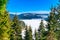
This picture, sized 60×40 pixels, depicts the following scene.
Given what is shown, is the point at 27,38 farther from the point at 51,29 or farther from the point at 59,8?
the point at 51,29

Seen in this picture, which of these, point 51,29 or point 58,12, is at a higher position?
point 58,12

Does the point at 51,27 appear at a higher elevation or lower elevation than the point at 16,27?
lower

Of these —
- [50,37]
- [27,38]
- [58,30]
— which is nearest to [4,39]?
[50,37]

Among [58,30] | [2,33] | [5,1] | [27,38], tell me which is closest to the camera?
[5,1]

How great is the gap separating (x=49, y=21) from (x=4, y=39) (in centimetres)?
1271

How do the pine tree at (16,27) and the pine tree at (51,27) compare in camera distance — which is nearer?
the pine tree at (51,27)

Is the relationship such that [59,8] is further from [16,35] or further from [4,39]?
[4,39]

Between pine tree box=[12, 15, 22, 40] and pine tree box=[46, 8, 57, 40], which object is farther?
pine tree box=[12, 15, 22, 40]

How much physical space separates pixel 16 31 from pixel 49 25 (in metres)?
13.9

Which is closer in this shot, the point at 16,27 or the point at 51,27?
the point at 51,27

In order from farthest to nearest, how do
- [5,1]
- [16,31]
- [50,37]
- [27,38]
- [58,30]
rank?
[27,38] < [16,31] < [58,30] < [50,37] < [5,1]

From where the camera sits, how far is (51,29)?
157 feet

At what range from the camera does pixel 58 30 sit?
54.2m

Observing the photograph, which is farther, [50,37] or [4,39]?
[50,37]
